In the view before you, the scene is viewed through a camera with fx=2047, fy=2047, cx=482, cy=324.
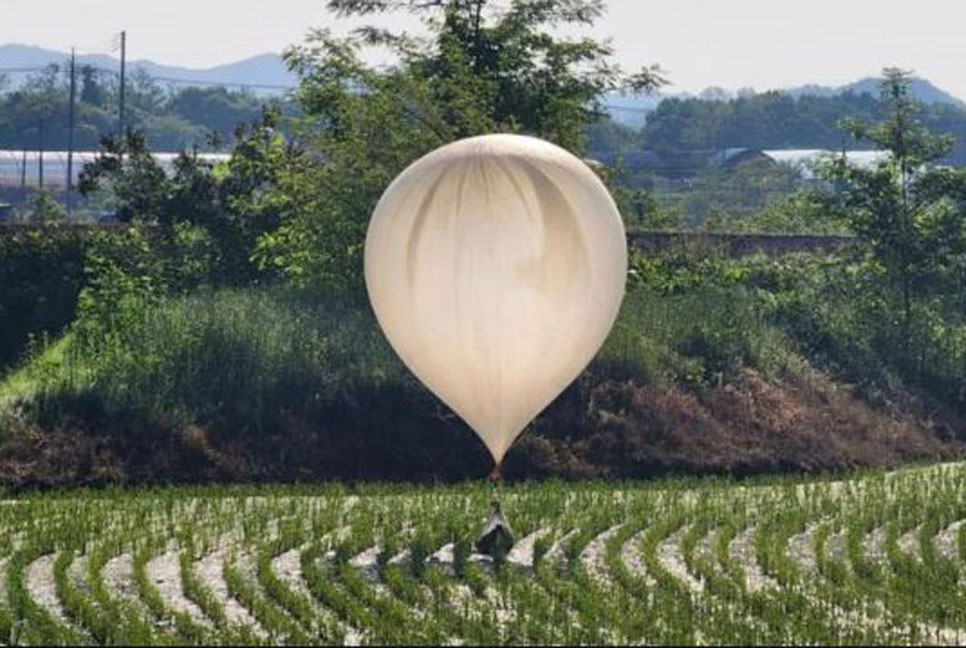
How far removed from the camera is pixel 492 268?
2127cm

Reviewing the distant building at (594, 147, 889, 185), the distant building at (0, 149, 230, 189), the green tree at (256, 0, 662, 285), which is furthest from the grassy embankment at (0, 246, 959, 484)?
the distant building at (594, 147, 889, 185)

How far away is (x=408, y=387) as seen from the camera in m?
33.2

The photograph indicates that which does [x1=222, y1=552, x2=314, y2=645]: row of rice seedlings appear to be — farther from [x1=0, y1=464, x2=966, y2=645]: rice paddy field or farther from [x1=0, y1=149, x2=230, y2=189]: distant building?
[x1=0, y1=149, x2=230, y2=189]: distant building

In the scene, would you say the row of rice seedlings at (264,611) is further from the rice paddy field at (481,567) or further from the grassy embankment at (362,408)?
the grassy embankment at (362,408)

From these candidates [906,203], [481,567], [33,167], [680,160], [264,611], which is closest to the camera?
[264,611]

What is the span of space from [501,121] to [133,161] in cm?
913

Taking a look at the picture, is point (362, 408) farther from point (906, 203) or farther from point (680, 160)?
point (680, 160)

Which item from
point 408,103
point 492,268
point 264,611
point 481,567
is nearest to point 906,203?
point 408,103

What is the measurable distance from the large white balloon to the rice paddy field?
208cm

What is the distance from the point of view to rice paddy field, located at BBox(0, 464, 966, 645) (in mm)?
18125

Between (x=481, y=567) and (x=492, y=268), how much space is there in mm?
3161

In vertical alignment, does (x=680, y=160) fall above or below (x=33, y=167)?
above

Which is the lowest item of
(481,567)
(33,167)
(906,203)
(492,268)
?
(481,567)

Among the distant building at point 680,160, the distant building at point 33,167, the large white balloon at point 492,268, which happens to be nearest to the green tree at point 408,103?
the large white balloon at point 492,268
